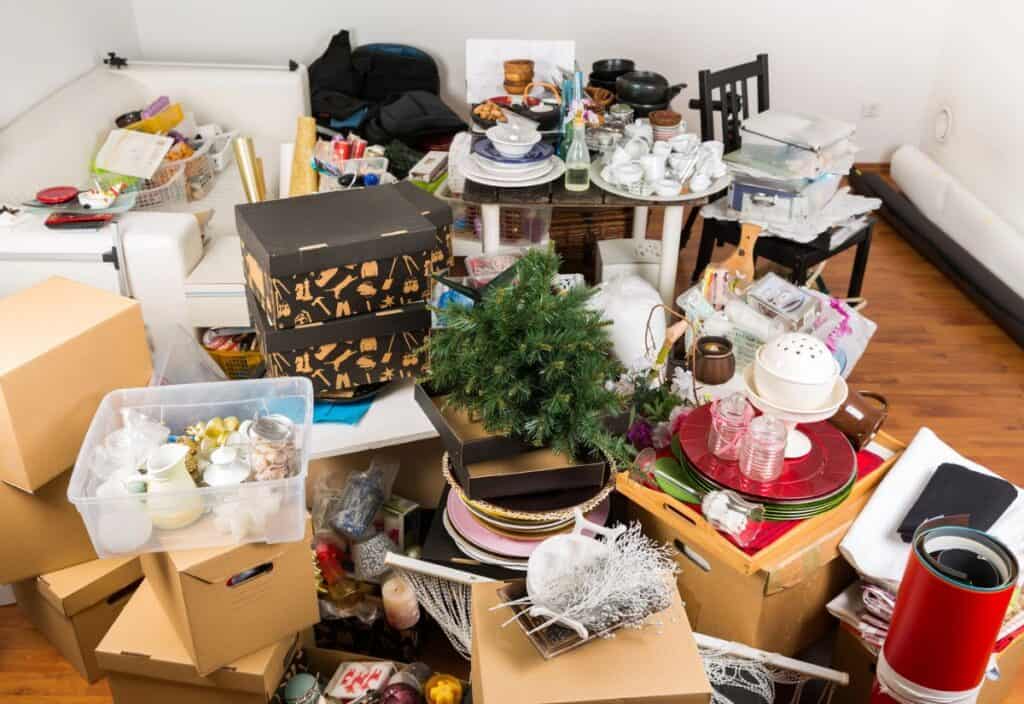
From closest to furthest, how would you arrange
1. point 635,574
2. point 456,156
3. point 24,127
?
point 635,574 → point 456,156 → point 24,127

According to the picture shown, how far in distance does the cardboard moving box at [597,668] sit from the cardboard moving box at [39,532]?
111cm

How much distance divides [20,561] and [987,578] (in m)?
2.02

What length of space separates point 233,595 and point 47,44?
116 inches

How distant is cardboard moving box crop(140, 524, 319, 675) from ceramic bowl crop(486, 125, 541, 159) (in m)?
1.31

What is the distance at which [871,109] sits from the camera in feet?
16.8

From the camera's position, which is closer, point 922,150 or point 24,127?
point 24,127

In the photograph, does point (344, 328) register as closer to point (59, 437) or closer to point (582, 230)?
point (59, 437)

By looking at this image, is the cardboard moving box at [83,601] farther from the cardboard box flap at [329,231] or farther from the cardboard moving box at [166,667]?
the cardboard box flap at [329,231]

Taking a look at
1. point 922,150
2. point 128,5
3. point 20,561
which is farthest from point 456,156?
point 922,150

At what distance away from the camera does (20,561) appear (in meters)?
2.12

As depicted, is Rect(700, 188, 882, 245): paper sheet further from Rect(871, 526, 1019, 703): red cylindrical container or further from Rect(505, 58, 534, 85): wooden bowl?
Rect(871, 526, 1019, 703): red cylindrical container

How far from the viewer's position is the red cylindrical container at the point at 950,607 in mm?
1545

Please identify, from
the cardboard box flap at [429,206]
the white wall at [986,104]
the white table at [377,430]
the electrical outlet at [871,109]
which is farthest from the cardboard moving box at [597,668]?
the electrical outlet at [871,109]

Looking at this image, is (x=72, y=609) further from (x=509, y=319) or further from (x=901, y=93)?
(x=901, y=93)
